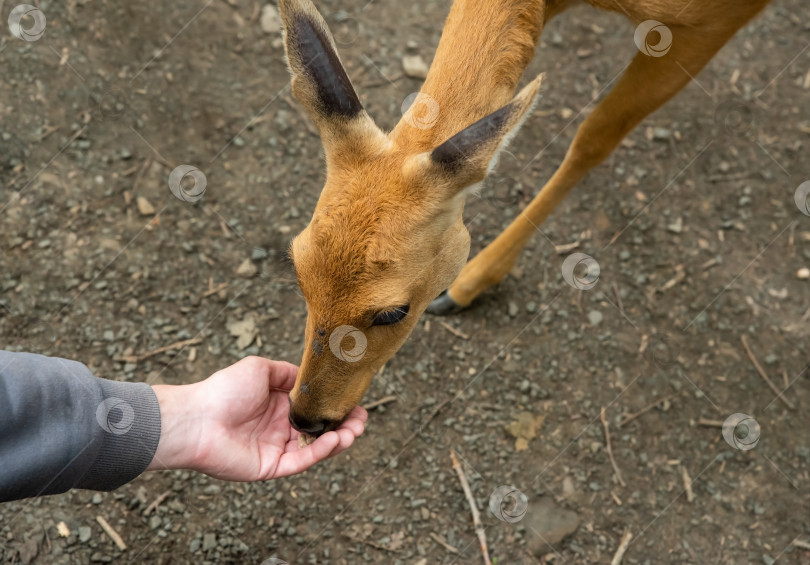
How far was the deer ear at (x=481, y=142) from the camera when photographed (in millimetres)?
2859

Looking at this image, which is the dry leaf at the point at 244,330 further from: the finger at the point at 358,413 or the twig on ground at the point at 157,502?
the finger at the point at 358,413

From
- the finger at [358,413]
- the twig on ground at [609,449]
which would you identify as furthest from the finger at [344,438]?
the twig on ground at [609,449]

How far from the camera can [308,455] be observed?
3.42 meters

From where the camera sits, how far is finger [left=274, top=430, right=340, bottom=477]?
11.1 ft

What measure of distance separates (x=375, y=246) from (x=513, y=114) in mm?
826

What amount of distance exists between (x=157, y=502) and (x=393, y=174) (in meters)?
2.68

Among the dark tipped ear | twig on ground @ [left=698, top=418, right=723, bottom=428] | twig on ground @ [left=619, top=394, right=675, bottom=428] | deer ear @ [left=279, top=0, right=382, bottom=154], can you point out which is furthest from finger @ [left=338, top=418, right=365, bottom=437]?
twig on ground @ [left=698, top=418, right=723, bottom=428]

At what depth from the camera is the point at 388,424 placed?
4.67 m

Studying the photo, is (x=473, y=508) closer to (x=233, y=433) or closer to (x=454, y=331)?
(x=454, y=331)

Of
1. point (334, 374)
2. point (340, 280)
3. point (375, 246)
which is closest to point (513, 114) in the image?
point (375, 246)

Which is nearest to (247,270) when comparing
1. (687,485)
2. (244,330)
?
(244,330)

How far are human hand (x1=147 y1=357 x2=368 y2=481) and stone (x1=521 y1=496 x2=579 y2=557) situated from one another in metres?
1.58

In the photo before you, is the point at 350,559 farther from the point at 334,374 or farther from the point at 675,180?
the point at 675,180

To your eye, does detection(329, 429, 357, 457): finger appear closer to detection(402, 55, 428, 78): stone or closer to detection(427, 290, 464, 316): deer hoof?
detection(427, 290, 464, 316): deer hoof
